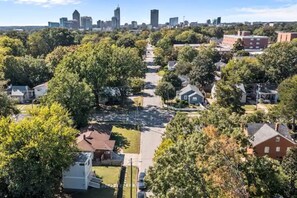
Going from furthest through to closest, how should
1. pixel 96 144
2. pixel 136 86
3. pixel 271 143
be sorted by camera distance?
pixel 136 86
pixel 96 144
pixel 271 143

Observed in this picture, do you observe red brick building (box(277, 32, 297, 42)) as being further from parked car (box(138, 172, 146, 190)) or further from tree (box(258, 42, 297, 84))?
parked car (box(138, 172, 146, 190))

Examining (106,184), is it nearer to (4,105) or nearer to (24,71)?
(4,105)

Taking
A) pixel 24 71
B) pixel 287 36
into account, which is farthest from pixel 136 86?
pixel 287 36

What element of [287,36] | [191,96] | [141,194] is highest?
[287,36]

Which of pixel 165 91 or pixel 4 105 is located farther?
pixel 165 91

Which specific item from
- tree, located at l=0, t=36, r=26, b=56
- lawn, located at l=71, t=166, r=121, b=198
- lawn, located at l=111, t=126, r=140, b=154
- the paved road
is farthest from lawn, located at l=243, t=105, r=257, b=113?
tree, located at l=0, t=36, r=26, b=56

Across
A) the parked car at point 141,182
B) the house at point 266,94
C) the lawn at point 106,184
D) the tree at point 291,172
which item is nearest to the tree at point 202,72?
the house at point 266,94

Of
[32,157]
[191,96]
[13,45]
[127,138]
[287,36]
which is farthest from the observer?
[287,36]
